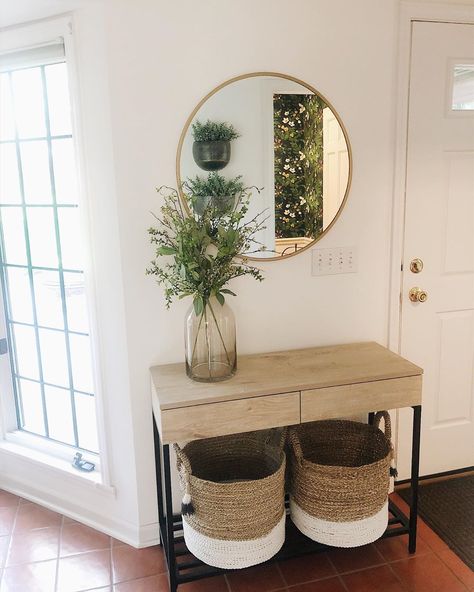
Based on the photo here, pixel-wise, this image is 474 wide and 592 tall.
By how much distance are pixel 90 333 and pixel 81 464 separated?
0.68 m

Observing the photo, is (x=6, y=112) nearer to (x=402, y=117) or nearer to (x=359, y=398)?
(x=402, y=117)

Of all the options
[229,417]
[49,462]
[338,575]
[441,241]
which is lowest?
[338,575]

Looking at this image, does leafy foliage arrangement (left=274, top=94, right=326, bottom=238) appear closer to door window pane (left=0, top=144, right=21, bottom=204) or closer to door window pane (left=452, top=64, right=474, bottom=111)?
door window pane (left=452, top=64, right=474, bottom=111)

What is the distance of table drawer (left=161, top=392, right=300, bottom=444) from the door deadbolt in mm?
932

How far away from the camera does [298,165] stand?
230 centimetres

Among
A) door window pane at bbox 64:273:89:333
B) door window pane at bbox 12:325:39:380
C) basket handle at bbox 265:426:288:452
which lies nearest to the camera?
basket handle at bbox 265:426:288:452

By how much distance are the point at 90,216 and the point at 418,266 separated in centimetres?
149

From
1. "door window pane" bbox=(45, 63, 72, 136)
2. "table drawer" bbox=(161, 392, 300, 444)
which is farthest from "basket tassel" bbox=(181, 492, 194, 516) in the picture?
"door window pane" bbox=(45, 63, 72, 136)

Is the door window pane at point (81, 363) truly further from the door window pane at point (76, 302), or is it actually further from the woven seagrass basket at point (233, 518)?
the woven seagrass basket at point (233, 518)

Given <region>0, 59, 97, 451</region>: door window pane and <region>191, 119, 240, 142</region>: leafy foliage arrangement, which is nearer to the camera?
<region>191, 119, 240, 142</region>: leafy foliage arrangement

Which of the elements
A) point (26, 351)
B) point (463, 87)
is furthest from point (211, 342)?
point (463, 87)

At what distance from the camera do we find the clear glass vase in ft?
6.97

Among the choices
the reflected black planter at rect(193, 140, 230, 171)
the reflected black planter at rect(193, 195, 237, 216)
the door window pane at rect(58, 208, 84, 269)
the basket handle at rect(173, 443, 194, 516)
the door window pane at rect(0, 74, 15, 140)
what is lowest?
the basket handle at rect(173, 443, 194, 516)

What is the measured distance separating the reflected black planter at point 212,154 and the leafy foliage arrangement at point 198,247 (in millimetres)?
151
